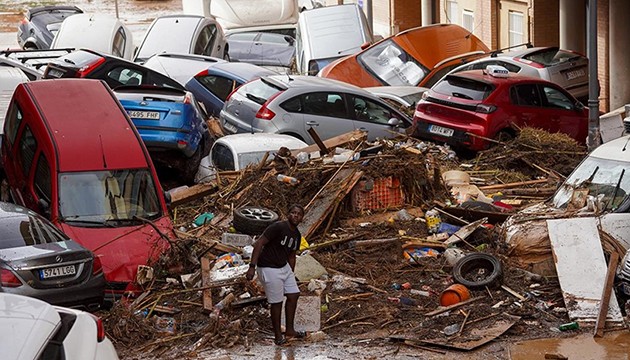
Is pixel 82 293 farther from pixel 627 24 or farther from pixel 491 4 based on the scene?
pixel 491 4

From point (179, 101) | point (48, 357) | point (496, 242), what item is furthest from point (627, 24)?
point (48, 357)

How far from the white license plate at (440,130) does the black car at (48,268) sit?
874 cm

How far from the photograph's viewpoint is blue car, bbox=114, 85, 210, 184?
18.3 m

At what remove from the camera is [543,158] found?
1906 centimetres

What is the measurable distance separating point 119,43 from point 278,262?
19970 mm

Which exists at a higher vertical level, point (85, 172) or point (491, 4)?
point (85, 172)

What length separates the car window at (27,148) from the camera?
1576 cm

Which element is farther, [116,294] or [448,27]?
[448,27]

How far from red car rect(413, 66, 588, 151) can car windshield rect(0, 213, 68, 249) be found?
866cm

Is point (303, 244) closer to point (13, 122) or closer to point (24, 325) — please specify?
point (13, 122)

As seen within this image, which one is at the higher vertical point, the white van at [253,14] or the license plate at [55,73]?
the license plate at [55,73]

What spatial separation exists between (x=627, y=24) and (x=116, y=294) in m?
16.2

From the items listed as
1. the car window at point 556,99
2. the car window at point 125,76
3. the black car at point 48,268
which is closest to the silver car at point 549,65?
the car window at point 556,99

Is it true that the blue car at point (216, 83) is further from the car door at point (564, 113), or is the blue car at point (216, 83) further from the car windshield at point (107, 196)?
the car windshield at point (107, 196)
